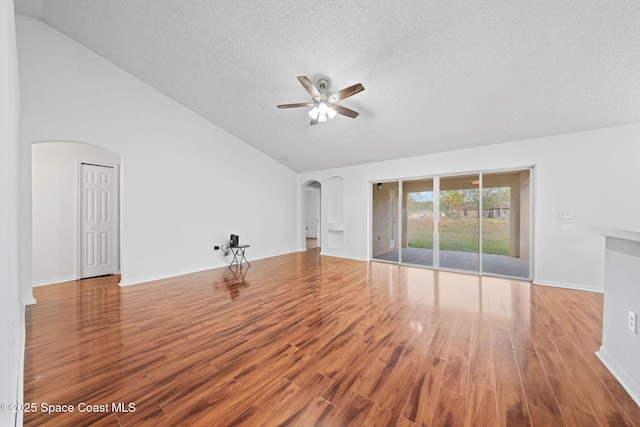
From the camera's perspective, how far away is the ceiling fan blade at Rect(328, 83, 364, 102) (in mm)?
2611

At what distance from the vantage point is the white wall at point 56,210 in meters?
3.79

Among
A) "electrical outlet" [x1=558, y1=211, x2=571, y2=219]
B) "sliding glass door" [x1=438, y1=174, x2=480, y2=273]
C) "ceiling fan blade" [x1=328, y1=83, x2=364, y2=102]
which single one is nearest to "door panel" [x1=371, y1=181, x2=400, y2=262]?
→ "sliding glass door" [x1=438, y1=174, x2=480, y2=273]

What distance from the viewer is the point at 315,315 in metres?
2.69

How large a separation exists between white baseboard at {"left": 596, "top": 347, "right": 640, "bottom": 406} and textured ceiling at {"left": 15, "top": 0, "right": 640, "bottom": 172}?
9.80 feet

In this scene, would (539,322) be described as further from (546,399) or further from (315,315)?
(315,315)

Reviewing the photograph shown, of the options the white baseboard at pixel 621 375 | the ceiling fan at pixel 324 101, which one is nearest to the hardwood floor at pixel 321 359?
the white baseboard at pixel 621 375

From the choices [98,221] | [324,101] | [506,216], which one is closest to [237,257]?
[98,221]

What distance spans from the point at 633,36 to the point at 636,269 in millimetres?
2373

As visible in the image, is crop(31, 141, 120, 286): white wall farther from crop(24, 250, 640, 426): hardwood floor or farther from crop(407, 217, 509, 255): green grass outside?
crop(407, 217, 509, 255): green grass outside

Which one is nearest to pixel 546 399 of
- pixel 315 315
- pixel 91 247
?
pixel 315 315

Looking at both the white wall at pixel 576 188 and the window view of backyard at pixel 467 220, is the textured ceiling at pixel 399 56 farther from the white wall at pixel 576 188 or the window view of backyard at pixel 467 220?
the window view of backyard at pixel 467 220

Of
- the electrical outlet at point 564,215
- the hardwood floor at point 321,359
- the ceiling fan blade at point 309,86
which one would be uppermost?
the ceiling fan blade at point 309,86

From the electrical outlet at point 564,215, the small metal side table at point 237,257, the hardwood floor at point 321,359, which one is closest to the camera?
the hardwood floor at point 321,359

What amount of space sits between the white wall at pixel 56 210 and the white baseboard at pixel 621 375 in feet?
23.0
